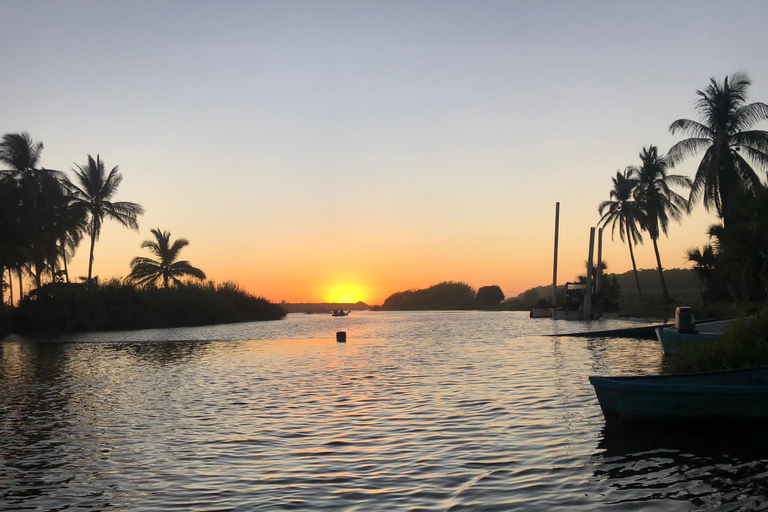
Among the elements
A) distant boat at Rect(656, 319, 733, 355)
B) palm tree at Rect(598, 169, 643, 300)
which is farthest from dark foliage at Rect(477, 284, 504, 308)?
distant boat at Rect(656, 319, 733, 355)

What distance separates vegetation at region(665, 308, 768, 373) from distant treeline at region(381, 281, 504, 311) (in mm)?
116624

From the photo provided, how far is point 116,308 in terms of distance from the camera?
55.4 m

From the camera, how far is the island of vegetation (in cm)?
4894

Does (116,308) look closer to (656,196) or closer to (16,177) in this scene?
(16,177)

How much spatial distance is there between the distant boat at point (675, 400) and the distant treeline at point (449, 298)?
120 metres

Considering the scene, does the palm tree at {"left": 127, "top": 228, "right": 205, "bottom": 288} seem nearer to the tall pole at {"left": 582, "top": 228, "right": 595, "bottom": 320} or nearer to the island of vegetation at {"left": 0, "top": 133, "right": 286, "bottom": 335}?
the island of vegetation at {"left": 0, "top": 133, "right": 286, "bottom": 335}

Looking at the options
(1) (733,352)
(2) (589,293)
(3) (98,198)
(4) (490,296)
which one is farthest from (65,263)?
(4) (490,296)

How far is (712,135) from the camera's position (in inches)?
1826

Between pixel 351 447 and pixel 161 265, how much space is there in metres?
70.5

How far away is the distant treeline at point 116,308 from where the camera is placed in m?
50.1

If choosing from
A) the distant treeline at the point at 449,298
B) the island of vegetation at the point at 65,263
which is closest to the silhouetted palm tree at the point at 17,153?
the island of vegetation at the point at 65,263

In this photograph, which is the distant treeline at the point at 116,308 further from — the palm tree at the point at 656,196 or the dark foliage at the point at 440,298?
the dark foliage at the point at 440,298

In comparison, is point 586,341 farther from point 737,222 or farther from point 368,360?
point 737,222

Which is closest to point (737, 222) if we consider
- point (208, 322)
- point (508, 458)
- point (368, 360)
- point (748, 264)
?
point (748, 264)
